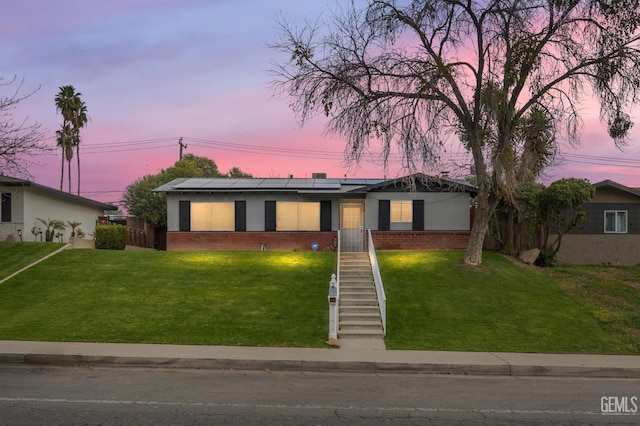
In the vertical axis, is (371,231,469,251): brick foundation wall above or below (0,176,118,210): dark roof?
below

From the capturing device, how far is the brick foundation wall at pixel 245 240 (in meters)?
25.6

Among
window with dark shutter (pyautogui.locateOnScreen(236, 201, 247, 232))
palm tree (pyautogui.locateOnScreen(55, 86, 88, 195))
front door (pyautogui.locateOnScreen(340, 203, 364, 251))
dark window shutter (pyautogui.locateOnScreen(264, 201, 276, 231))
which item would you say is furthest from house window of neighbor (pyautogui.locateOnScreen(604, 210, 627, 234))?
palm tree (pyautogui.locateOnScreen(55, 86, 88, 195))

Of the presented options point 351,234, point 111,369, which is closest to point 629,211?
point 351,234

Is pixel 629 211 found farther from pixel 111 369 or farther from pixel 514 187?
pixel 111 369

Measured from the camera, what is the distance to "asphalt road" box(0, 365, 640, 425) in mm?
6355

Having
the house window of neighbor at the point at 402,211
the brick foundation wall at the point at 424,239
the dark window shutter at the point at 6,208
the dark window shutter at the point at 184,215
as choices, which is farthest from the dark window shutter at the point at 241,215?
the dark window shutter at the point at 6,208

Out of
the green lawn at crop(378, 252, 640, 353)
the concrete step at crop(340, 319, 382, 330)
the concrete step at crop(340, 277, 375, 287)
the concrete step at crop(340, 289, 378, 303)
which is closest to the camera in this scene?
the green lawn at crop(378, 252, 640, 353)

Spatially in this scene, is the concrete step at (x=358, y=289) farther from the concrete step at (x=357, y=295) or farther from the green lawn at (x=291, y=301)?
the green lawn at (x=291, y=301)

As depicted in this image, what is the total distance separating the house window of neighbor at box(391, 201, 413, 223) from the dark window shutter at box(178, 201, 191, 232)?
1007 cm

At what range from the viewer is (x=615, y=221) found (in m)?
25.2

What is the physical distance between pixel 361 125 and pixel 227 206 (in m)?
10.1

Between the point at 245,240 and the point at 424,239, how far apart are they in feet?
28.6

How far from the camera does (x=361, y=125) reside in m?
18.6

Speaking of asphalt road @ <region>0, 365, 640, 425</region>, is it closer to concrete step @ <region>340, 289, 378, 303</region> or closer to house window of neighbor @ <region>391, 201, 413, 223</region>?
concrete step @ <region>340, 289, 378, 303</region>
